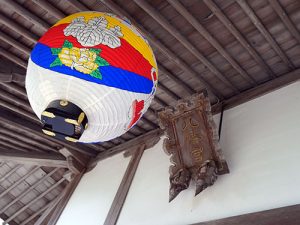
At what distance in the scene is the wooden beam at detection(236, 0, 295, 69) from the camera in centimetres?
312

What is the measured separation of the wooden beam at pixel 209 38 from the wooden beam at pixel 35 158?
3.37 meters

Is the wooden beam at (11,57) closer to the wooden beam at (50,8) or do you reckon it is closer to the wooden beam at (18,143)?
Answer: the wooden beam at (50,8)

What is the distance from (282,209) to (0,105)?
3992 millimetres

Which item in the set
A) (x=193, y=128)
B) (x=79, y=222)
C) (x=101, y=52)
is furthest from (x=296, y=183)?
(x=79, y=222)

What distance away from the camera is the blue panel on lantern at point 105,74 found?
185 centimetres

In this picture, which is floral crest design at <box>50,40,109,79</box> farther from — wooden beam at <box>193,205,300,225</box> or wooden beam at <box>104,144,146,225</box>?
wooden beam at <box>104,144,146,225</box>

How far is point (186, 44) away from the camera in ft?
11.6

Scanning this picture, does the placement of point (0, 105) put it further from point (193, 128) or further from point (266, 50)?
point (266, 50)

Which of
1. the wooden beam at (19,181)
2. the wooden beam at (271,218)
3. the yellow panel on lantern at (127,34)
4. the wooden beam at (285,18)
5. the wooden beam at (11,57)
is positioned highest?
the wooden beam at (285,18)

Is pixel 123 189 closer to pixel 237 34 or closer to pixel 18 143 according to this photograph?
pixel 18 143

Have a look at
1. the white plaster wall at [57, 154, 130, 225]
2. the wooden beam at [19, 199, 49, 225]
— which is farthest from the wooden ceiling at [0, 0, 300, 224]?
the wooden beam at [19, 199, 49, 225]

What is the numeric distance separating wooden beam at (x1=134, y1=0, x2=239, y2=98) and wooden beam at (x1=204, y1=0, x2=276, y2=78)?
44 centimetres

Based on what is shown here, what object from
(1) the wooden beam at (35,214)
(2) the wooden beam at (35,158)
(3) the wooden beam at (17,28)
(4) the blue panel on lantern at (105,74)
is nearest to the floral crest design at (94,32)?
(4) the blue panel on lantern at (105,74)

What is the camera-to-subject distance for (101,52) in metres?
1.89
